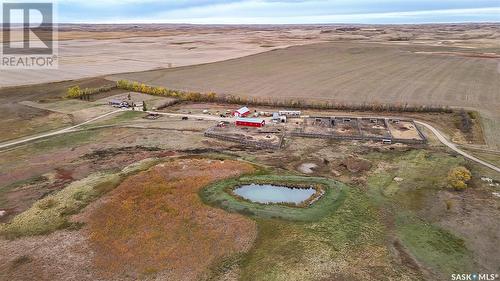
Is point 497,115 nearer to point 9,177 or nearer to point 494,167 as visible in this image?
point 494,167

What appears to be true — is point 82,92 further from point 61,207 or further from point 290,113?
point 61,207

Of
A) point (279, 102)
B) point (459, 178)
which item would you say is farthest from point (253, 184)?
point (279, 102)

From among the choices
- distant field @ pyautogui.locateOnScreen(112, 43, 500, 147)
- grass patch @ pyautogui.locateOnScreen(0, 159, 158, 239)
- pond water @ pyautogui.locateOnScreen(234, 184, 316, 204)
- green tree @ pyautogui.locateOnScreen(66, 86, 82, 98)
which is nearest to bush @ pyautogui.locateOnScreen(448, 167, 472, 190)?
pond water @ pyautogui.locateOnScreen(234, 184, 316, 204)

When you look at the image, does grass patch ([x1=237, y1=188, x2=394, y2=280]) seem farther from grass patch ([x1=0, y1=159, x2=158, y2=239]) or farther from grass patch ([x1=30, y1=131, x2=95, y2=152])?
grass patch ([x1=30, y1=131, x2=95, y2=152])

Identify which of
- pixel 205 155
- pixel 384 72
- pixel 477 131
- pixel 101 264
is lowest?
pixel 101 264

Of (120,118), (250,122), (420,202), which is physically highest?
(250,122)

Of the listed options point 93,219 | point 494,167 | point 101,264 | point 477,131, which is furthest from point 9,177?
point 477,131

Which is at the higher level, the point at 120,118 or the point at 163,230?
the point at 120,118

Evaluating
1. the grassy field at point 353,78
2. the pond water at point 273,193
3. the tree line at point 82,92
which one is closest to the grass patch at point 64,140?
the tree line at point 82,92
